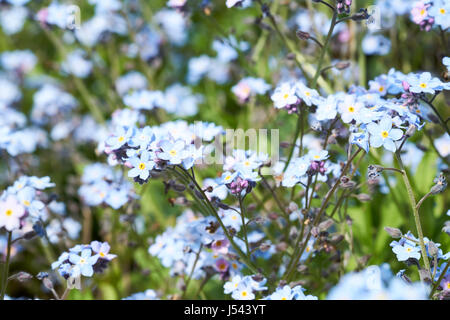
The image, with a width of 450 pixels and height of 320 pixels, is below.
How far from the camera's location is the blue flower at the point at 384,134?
6.03 ft

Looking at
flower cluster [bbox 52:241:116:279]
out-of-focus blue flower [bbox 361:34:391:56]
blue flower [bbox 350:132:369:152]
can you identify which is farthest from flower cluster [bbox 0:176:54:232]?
out-of-focus blue flower [bbox 361:34:391:56]

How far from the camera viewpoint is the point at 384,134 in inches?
73.5

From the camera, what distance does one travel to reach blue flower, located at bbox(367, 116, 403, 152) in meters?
1.84

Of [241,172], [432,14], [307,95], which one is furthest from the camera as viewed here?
[432,14]

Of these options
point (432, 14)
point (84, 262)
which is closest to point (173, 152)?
point (84, 262)

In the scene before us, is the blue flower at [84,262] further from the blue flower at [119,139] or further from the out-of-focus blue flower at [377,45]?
the out-of-focus blue flower at [377,45]

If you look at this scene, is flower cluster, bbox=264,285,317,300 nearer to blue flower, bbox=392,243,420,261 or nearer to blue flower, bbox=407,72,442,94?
blue flower, bbox=392,243,420,261

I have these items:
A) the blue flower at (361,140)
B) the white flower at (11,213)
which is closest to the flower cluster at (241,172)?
the blue flower at (361,140)

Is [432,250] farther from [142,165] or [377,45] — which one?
[377,45]

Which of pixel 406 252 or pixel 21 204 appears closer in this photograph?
pixel 406 252
